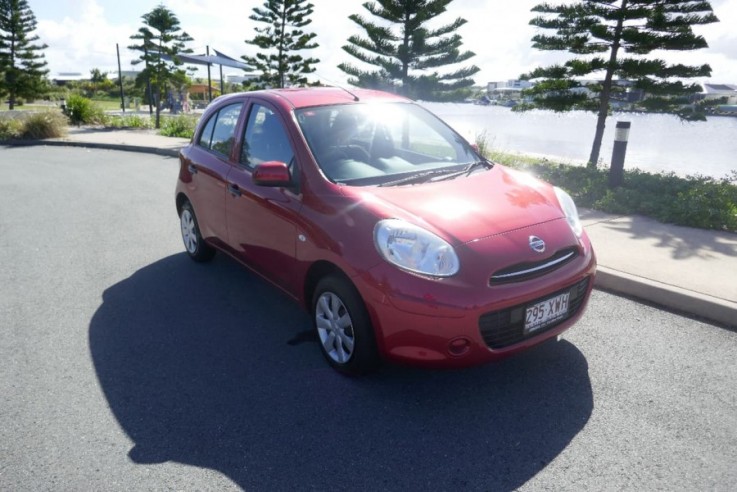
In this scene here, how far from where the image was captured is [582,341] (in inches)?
156

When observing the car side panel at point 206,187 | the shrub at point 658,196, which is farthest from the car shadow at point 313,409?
the shrub at point 658,196

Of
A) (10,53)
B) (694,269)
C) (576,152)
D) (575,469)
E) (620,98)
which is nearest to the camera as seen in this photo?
(575,469)

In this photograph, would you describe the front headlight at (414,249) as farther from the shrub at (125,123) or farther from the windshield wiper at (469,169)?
the shrub at (125,123)

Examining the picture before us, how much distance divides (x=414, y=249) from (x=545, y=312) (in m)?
0.85

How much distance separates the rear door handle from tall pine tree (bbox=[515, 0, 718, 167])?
27.9ft

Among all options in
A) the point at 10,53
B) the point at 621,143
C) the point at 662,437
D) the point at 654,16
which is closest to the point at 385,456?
the point at 662,437

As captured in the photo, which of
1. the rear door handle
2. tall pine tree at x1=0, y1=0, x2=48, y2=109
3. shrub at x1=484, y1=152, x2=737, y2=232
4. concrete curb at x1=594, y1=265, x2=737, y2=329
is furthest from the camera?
tall pine tree at x1=0, y1=0, x2=48, y2=109

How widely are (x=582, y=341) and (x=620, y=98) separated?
1041 centimetres

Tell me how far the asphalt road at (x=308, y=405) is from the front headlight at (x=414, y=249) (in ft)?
2.71

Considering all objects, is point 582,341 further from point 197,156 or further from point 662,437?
point 197,156

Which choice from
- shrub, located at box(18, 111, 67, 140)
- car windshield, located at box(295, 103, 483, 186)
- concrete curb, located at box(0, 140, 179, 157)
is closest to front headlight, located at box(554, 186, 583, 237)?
car windshield, located at box(295, 103, 483, 186)

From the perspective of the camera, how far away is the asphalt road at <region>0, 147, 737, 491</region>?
8.69ft

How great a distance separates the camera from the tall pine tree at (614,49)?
11.2 metres

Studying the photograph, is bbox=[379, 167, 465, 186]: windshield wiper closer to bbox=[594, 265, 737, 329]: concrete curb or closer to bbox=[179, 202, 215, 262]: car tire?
bbox=[594, 265, 737, 329]: concrete curb
